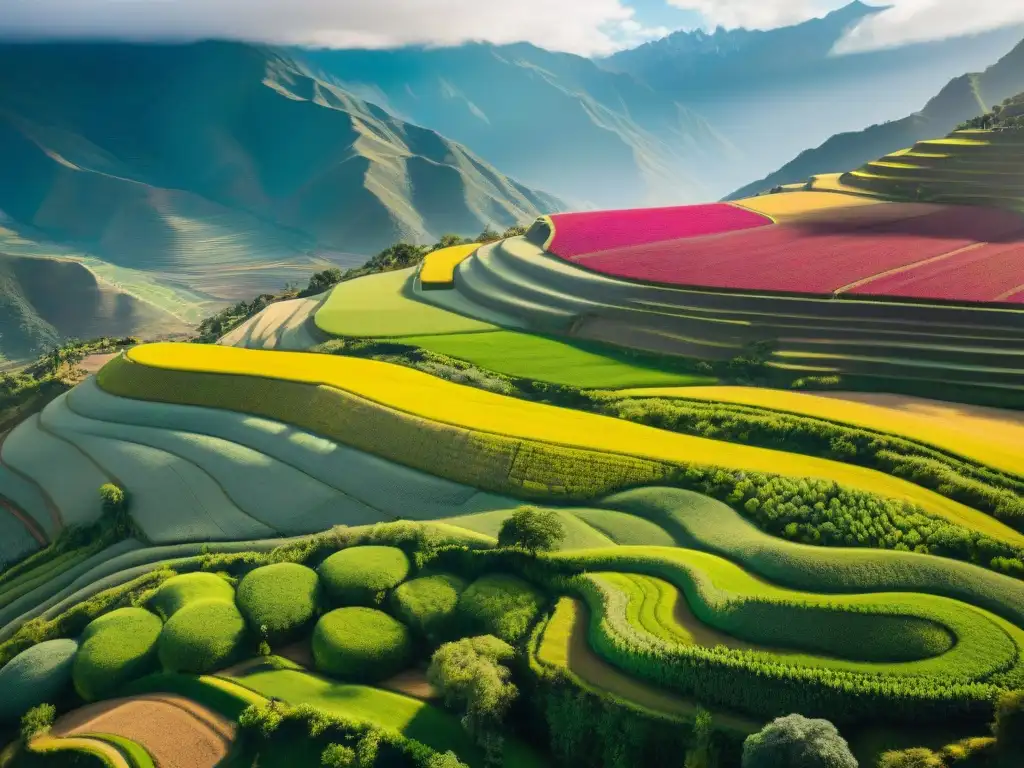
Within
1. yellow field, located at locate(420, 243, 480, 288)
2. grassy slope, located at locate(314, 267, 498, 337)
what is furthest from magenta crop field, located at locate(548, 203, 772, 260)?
grassy slope, located at locate(314, 267, 498, 337)

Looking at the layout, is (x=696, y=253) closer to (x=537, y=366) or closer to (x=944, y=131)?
(x=537, y=366)

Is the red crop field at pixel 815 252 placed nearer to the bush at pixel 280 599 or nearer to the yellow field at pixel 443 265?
the yellow field at pixel 443 265

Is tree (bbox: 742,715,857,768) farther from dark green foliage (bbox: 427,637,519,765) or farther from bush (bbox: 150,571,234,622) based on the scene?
bush (bbox: 150,571,234,622)

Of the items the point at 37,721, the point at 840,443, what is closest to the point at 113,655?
the point at 37,721

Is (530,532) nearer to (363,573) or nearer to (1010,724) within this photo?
(363,573)

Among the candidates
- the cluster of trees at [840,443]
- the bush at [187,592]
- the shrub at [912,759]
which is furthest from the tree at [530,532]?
the cluster of trees at [840,443]

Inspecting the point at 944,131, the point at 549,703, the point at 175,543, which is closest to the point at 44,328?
the point at 175,543
